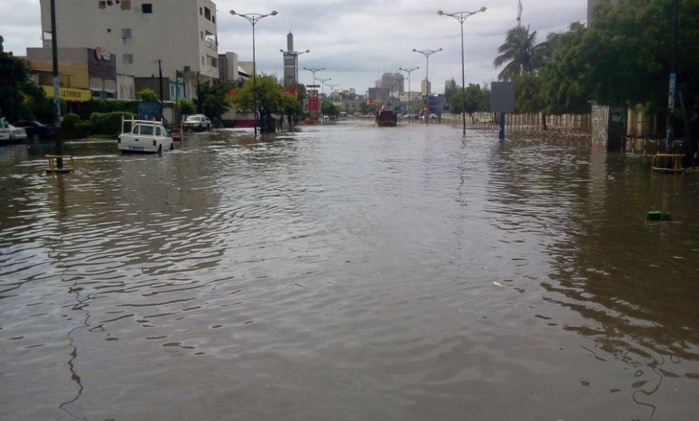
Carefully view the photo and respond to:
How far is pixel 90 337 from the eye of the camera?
695 cm

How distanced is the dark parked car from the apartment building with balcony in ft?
124

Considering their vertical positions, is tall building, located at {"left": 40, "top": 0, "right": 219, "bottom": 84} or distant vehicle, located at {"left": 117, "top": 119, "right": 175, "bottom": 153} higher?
tall building, located at {"left": 40, "top": 0, "right": 219, "bottom": 84}

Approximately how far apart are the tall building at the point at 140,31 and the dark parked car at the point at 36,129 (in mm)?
38896

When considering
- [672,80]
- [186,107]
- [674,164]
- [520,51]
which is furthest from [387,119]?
[672,80]

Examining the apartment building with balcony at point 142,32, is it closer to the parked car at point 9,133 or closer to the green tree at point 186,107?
the green tree at point 186,107

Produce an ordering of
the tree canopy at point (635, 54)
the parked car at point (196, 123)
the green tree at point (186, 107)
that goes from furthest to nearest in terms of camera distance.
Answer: the green tree at point (186, 107) < the parked car at point (196, 123) < the tree canopy at point (635, 54)

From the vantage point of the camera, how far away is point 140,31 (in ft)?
307

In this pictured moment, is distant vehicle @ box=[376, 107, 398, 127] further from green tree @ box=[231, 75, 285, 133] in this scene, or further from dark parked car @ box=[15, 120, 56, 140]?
dark parked car @ box=[15, 120, 56, 140]

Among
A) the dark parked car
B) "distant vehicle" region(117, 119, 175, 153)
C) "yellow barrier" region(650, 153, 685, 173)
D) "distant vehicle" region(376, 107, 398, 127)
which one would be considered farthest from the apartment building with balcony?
"yellow barrier" region(650, 153, 685, 173)

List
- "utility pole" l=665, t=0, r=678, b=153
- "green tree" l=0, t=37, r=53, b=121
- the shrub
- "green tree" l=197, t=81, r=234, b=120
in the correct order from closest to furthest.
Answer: "utility pole" l=665, t=0, r=678, b=153
"green tree" l=0, t=37, r=53, b=121
the shrub
"green tree" l=197, t=81, r=234, b=120

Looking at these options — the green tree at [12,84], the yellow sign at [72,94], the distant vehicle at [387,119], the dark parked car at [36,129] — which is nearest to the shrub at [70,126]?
the yellow sign at [72,94]

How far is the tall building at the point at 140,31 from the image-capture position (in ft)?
303

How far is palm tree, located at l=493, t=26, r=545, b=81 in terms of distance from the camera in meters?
87.5

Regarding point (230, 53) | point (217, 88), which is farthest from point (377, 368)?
point (230, 53)
